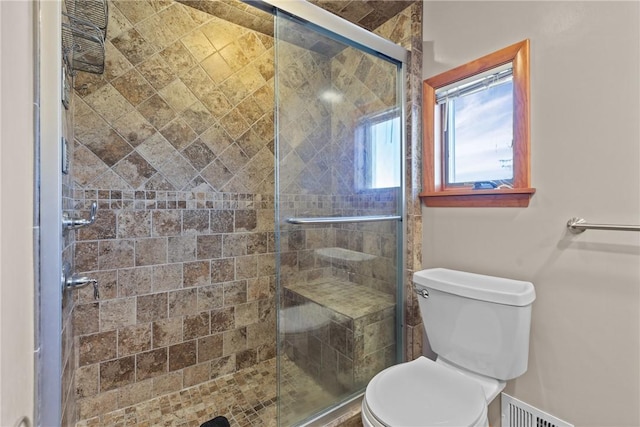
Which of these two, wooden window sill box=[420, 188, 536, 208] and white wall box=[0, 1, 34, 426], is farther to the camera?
wooden window sill box=[420, 188, 536, 208]

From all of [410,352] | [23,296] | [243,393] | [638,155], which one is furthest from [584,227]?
[243,393]

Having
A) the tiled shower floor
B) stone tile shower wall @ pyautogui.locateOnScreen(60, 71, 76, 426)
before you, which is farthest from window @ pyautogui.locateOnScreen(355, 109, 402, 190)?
stone tile shower wall @ pyautogui.locateOnScreen(60, 71, 76, 426)

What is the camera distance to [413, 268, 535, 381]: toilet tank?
47.0 inches

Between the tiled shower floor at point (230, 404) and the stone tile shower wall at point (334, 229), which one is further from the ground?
the stone tile shower wall at point (334, 229)

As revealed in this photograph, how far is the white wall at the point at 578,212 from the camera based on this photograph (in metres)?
1.07

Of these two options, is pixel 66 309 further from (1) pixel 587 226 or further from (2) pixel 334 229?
(1) pixel 587 226

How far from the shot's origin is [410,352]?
1.79 metres

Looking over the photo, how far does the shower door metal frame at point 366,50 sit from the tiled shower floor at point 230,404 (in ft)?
0.37

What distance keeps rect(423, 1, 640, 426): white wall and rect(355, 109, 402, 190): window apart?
1.79 feet

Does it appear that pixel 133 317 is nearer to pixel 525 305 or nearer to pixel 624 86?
pixel 525 305

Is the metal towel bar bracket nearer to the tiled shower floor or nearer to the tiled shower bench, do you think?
the tiled shower bench

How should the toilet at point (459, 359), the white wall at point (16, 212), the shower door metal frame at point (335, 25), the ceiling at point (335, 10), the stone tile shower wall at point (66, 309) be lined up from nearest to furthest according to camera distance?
the white wall at point (16, 212) < the stone tile shower wall at point (66, 309) < the toilet at point (459, 359) < the shower door metal frame at point (335, 25) < the ceiling at point (335, 10)

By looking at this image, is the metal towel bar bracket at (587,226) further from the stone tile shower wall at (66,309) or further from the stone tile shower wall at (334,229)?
the stone tile shower wall at (66,309)


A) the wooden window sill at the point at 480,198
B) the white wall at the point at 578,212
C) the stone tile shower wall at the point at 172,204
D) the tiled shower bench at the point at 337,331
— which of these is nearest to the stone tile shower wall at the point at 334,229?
the tiled shower bench at the point at 337,331
